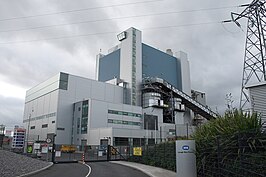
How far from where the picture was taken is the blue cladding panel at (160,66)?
78938 mm

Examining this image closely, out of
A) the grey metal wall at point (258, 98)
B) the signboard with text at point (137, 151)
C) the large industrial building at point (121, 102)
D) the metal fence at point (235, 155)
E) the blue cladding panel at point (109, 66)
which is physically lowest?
the signboard with text at point (137, 151)

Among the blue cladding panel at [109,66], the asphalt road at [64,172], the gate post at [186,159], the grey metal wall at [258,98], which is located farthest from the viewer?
the blue cladding panel at [109,66]

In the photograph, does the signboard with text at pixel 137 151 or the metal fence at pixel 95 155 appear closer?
the signboard with text at pixel 137 151

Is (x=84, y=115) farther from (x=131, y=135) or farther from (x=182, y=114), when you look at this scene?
(x=182, y=114)

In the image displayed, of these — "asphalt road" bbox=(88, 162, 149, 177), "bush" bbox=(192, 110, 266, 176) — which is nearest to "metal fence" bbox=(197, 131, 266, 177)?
"bush" bbox=(192, 110, 266, 176)

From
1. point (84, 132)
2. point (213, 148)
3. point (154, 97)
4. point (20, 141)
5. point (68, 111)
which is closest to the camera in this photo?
point (213, 148)

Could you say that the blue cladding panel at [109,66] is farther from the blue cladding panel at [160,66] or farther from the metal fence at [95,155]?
the metal fence at [95,155]

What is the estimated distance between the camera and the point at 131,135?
60.8 metres

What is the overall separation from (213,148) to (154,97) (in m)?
60.3

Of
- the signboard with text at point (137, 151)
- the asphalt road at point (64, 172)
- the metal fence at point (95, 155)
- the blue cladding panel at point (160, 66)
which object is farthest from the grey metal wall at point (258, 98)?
the blue cladding panel at point (160, 66)

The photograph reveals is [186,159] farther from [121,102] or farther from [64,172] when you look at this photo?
[121,102]

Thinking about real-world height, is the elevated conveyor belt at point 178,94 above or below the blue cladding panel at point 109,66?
below

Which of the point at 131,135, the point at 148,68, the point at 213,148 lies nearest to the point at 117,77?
the point at 148,68

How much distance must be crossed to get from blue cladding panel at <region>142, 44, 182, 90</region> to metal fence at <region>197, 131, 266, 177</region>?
66000 millimetres
